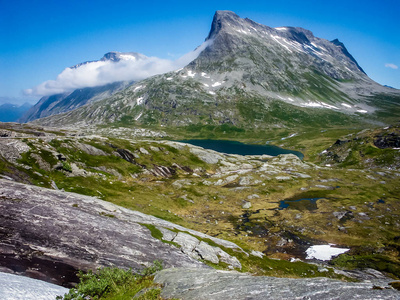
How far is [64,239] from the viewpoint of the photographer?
25.1 meters

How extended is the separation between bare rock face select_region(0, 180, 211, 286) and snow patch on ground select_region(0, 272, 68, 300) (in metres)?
2.89

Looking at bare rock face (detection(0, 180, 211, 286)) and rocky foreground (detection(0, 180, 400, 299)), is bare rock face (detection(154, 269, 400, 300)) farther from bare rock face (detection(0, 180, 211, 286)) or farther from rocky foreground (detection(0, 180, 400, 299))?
bare rock face (detection(0, 180, 211, 286))

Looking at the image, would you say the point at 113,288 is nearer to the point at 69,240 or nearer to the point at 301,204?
the point at 69,240

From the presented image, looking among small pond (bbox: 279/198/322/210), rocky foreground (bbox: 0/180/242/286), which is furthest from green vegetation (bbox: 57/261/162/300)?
small pond (bbox: 279/198/322/210)

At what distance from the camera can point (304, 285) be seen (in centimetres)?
1356

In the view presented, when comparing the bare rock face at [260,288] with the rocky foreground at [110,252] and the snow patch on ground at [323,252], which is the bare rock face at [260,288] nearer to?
the rocky foreground at [110,252]

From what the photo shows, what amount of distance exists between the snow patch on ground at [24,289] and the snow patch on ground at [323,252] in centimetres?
5330

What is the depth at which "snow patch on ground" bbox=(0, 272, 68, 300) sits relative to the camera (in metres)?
15.1

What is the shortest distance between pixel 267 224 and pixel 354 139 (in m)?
164

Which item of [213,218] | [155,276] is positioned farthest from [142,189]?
[155,276]

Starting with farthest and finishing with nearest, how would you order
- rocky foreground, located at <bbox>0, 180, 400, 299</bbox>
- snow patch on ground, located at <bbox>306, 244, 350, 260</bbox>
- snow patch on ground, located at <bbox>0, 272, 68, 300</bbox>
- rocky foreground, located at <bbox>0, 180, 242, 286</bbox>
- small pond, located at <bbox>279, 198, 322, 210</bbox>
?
small pond, located at <bbox>279, 198, 322, 210</bbox>
snow patch on ground, located at <bbox>306, 244, 350, 260</bbox>
rocky foreground, located at <bbox>0, 180, 242, 286</bbox>
snow patch on ground, located at <bbox>0, 272, 68, 300</bbox>
rocky foreground, located at <bbox>0, 180, 400, 299</bbox>

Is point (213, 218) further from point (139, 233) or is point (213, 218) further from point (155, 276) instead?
point (155, 276)

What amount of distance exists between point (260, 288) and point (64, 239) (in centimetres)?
2218

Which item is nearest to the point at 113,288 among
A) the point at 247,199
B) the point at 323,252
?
the point at 323,252
